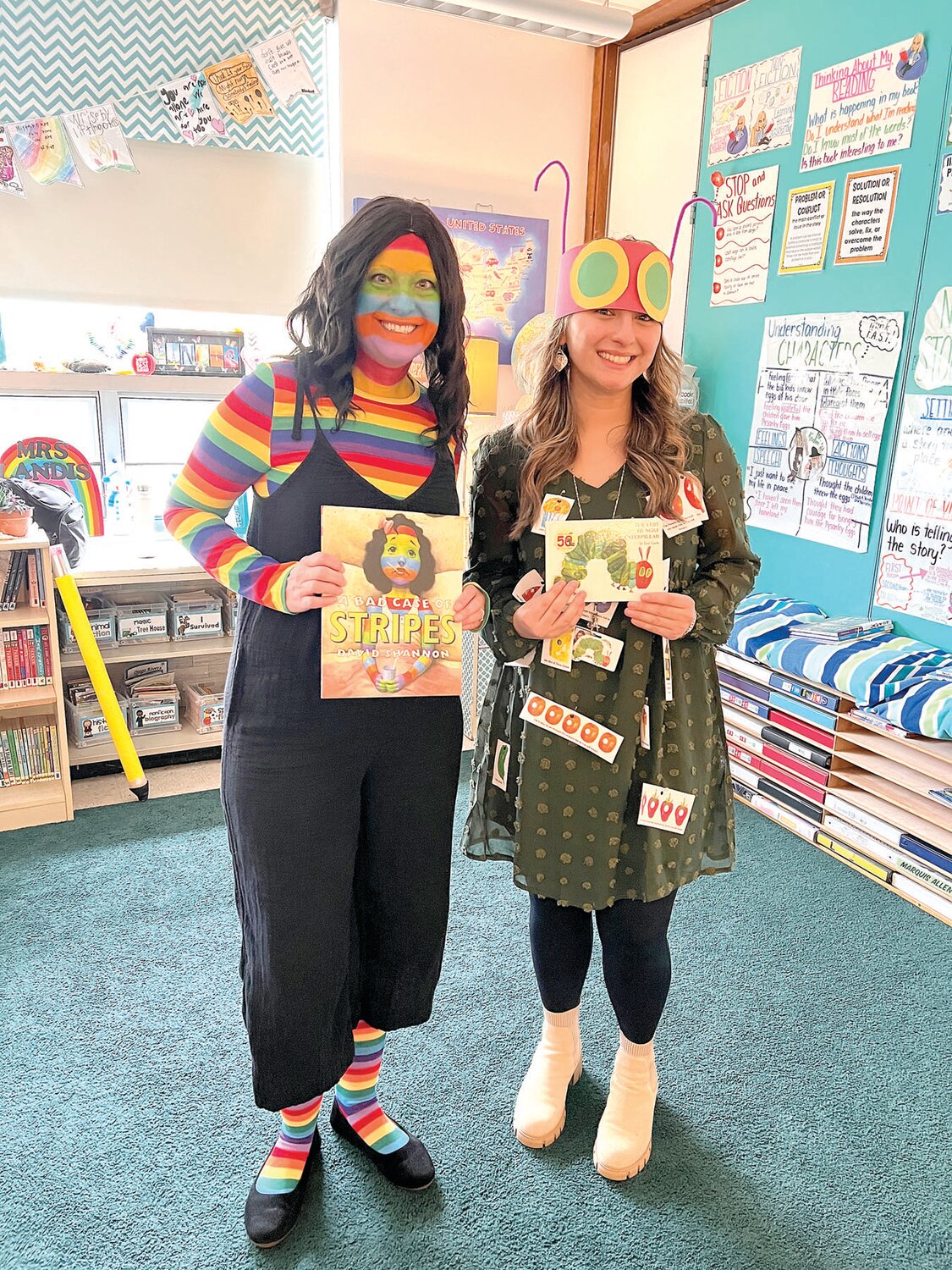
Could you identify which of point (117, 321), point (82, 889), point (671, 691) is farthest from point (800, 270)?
point (82, 889)

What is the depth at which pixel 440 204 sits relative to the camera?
3.73 m

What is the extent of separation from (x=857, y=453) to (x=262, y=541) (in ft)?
7.30

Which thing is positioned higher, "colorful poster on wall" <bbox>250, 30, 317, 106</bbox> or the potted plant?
"colorful poster on wall" <bbox>250, 30, 317, 106</bbox>

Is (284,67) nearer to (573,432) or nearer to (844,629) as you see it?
(573,432)

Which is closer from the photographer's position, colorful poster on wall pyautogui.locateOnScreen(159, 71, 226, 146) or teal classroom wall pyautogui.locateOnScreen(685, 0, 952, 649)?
teal classroom wall pyautogui.locateOnScreen(685, 0, 952, 649)

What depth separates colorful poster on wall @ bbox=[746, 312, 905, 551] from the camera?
280 cm

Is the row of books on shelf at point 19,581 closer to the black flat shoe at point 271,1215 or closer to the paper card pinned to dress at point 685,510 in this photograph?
the black flat shoe at point 271,1215

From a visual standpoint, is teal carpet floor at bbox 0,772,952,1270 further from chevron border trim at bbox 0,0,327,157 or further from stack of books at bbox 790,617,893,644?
chevron border trim at bbox 0,0,327,157

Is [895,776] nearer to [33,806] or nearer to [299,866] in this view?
[299,866]

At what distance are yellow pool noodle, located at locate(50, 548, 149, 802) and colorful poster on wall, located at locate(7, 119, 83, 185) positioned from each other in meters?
1.32

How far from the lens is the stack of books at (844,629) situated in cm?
281

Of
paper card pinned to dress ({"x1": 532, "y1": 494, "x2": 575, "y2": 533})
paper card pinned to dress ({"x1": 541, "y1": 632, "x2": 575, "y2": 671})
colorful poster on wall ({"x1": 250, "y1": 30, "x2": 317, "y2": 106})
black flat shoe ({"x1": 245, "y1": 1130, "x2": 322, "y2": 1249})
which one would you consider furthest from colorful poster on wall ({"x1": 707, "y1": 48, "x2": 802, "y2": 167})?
black flat shoe ({"x1": 245, "y1": 1130, "x2": 322, "y2": 1249})

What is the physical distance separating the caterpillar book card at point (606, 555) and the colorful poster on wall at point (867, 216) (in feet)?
6.25

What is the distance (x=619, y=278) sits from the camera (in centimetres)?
141
